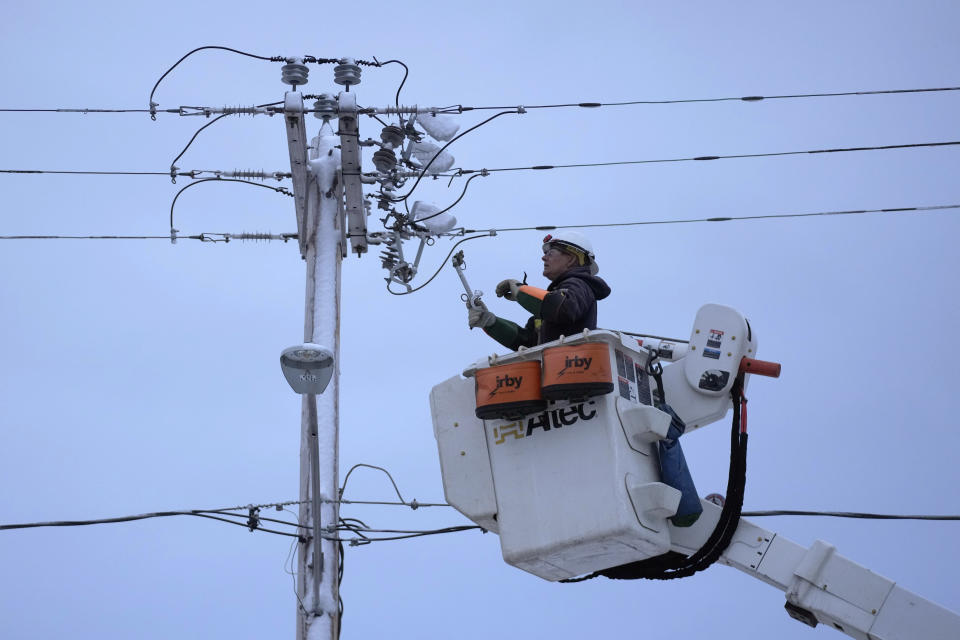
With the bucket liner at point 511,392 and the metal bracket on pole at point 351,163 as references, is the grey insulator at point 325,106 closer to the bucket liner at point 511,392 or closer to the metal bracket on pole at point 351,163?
the metal bracket on pole at point 351,163

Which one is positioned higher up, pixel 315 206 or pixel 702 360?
pixel 315 206

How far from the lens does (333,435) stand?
477 inches

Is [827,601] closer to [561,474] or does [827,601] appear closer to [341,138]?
[561,474]

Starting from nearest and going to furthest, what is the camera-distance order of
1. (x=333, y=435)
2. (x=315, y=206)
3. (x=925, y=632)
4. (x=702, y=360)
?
(x=925, y=632)
(x=702, y=360)
(x=333, y=435)
(x=315, y=206)

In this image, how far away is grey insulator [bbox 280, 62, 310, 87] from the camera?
43.9ft

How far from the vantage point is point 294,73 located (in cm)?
1339

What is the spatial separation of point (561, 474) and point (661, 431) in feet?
2.23

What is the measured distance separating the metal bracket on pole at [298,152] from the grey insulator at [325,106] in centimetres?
21

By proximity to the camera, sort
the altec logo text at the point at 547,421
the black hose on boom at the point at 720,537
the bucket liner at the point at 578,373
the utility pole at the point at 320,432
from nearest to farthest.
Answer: the bucket liner at the point at 578,373
the altec logo text at the point at 547,421
the black hose on boom at the point at 720,537
the utility pole at the point at 320,432

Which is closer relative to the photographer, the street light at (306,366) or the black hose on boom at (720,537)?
the street light at (306,366)

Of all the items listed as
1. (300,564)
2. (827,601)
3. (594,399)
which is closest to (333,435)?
(300,564)

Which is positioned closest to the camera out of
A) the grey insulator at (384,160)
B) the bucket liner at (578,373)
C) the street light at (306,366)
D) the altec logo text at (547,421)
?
the street light at (306,366)

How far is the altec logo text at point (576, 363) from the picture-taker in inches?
403

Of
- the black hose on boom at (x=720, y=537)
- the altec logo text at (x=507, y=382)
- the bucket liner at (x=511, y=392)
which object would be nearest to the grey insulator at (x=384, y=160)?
the bucket liner at (x=511, y=392)
